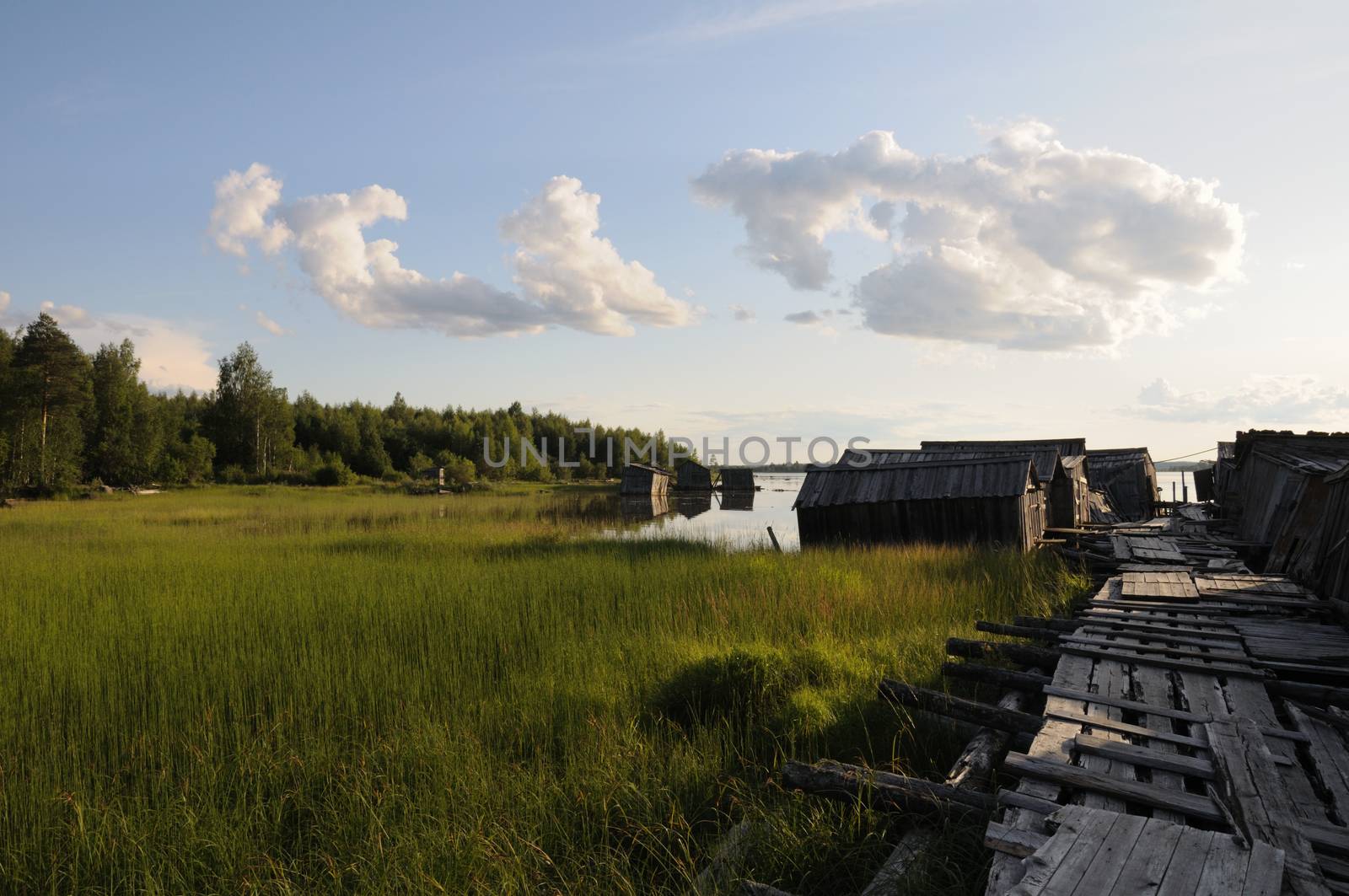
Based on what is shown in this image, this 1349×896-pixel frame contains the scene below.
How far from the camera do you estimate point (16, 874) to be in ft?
16.2

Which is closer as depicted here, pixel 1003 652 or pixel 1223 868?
pixel 1223 868

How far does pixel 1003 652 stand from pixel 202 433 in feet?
294

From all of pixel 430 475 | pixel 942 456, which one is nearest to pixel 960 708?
pixel 942 456

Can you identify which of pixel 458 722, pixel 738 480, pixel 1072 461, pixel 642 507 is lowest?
pixel 642 507

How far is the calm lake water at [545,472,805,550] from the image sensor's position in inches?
1001

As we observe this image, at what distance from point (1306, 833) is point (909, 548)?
1586 centimetres

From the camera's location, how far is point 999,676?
6859mm

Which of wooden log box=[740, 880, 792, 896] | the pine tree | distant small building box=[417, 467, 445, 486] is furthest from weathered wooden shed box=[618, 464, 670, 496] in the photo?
wooden log box=[740, 880, 792, 896]

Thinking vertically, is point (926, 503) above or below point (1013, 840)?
above

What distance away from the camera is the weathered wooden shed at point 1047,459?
77.2 feet

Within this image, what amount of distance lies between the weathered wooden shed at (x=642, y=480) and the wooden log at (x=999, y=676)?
166 ft

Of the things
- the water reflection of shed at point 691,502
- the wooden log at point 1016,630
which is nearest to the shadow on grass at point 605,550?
the wooden log at point 1016,630

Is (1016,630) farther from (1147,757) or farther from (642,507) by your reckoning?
(642,507)

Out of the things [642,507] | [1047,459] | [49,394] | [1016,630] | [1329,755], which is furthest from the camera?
[49,394]
